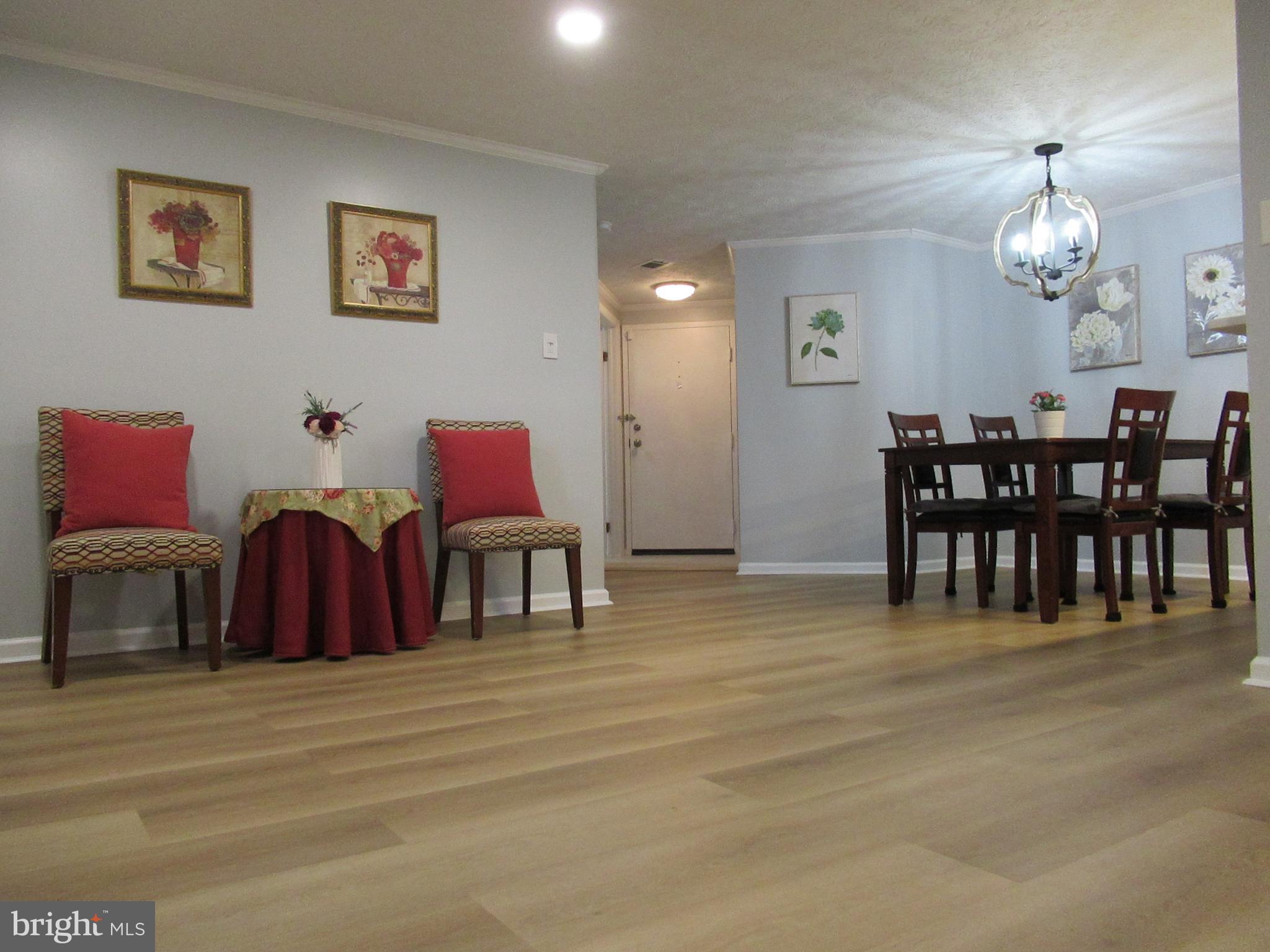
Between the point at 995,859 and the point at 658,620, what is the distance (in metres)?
2.58

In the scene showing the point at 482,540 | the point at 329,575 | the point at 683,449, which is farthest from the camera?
the point at 683,449

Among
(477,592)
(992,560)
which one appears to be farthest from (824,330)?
(477,592)

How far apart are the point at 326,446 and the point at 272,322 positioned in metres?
0.67

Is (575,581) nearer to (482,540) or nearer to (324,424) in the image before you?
(482,540)

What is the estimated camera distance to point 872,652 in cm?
288

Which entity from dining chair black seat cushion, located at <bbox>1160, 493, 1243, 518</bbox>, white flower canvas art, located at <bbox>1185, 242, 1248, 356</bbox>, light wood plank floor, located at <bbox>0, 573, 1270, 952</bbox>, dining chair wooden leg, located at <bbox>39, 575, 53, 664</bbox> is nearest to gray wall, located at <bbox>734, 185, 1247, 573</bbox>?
white flower canvas art, located at <bbox>1185, 242, 1248, 356</bbox>

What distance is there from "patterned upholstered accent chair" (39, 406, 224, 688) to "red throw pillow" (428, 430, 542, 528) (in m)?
0.98

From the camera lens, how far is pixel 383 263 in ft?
12.5

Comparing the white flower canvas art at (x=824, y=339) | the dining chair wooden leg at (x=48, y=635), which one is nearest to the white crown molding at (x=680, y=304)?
the white flower canvas art at (x=824, y=339)

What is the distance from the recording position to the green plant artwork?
19.1 ft

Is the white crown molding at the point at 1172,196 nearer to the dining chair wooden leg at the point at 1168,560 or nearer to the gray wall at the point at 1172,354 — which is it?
the gray wall at the point at 1172,354

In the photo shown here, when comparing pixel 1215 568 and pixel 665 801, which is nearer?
pixel 665 801

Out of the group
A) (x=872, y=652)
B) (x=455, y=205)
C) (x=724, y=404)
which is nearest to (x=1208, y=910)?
(x=872, y=652)

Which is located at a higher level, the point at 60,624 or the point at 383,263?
the point at 383,263
